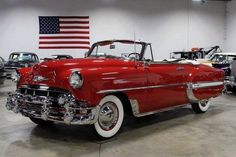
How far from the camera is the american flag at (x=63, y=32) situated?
58.3 ft

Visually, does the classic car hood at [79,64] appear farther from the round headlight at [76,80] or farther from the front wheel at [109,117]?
the front wheel at [109,117]

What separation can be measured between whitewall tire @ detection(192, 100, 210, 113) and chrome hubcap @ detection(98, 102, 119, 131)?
242 centimetres

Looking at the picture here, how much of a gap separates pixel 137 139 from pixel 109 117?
52 cm

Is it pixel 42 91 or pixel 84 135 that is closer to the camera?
pixel 42 91

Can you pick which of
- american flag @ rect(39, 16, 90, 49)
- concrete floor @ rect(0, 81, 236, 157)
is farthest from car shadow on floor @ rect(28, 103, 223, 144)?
american flag @ rect(39, 16, 90, 49)

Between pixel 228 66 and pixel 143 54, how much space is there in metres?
5.40

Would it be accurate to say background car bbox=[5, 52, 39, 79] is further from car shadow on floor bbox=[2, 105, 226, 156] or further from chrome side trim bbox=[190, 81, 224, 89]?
chrome side trim bbox=[190, 81, 224, 89]

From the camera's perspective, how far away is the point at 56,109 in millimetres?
4707

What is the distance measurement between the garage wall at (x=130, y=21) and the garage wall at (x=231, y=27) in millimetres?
370

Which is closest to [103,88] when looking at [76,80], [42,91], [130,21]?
[76,80]

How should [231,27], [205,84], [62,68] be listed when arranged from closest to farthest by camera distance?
[62,68]
[205,84]
[231,27]

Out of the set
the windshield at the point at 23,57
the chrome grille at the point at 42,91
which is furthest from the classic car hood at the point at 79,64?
the windshield at the point at 23,57

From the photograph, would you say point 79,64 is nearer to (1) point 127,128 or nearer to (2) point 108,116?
(2) point 108,116

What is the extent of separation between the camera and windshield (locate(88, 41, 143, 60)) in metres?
5.83
